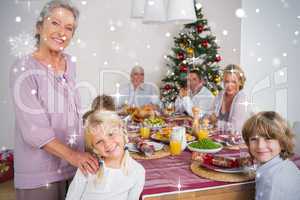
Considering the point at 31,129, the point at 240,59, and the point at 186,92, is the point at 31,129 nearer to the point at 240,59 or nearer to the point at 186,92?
the point at 186,92

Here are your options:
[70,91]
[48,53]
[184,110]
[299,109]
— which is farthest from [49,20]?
[299,109]

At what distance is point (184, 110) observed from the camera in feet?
8.98

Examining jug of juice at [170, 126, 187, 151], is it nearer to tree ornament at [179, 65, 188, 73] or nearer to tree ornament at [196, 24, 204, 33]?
tree ornament at [179, 65, 188, 73]

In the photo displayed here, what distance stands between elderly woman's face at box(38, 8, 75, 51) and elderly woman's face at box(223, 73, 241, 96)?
1.40m

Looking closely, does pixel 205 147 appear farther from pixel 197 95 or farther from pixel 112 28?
pixel 112 28

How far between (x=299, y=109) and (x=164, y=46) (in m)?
1.85

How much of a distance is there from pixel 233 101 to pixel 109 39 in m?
2.03

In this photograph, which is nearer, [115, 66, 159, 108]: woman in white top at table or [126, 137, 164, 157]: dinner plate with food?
[126, 137, 164, 157]: dinner plate with food

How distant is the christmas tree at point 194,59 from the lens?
12.4ft

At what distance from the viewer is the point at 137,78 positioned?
3.46 m

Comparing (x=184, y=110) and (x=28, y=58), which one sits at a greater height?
(x=28, y=58)

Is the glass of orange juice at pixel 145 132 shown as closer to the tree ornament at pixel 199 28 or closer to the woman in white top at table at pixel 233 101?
the woman in white top at table at pixel 233 101

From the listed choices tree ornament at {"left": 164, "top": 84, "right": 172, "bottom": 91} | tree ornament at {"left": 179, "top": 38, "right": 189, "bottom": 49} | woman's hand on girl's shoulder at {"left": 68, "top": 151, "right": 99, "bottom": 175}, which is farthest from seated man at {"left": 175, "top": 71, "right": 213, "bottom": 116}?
woman's hand on girl's shoulder at {"left": 68, "top": 151, "right": 99, "bottom": 175}

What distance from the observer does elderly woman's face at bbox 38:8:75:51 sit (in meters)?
1.02
